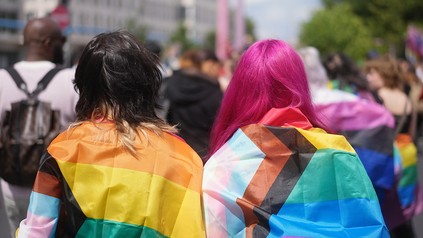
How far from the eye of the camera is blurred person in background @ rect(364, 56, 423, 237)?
22.8 feet

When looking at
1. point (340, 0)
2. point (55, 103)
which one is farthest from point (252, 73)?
point (340, 0)

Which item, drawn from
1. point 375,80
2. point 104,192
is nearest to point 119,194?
point 104,192

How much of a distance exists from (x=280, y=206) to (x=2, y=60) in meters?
94.6

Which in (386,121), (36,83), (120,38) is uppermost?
(120,38)

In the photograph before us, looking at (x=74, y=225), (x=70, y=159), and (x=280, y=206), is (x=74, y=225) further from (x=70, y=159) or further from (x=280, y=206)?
(x=280, y=206)

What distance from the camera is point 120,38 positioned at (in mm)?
3385

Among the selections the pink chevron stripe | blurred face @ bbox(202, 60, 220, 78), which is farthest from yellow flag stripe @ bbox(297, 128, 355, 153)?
blurred face @ bbox(202, 60, 220, 78)

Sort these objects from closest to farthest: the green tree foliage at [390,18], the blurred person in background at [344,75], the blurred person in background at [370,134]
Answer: the blurred person in background at [370,134], the blurred person in background at [344,75], the green tree foliage at [390,18]

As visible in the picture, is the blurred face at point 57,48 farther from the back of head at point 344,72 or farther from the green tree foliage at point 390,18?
the green tree foliage at point 390,18

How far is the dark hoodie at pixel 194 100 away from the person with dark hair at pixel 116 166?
16.9ft

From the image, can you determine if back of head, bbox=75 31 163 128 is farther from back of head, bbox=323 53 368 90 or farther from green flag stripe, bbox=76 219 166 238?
back of head, bbox=323 53 368 90

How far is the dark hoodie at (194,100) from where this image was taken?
8578mm

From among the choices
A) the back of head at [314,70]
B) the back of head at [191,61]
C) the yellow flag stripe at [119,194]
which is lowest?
the back of head at [191,61]

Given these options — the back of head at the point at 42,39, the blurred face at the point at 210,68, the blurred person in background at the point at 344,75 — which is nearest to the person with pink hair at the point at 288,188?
the back of head at the point at 42,39
